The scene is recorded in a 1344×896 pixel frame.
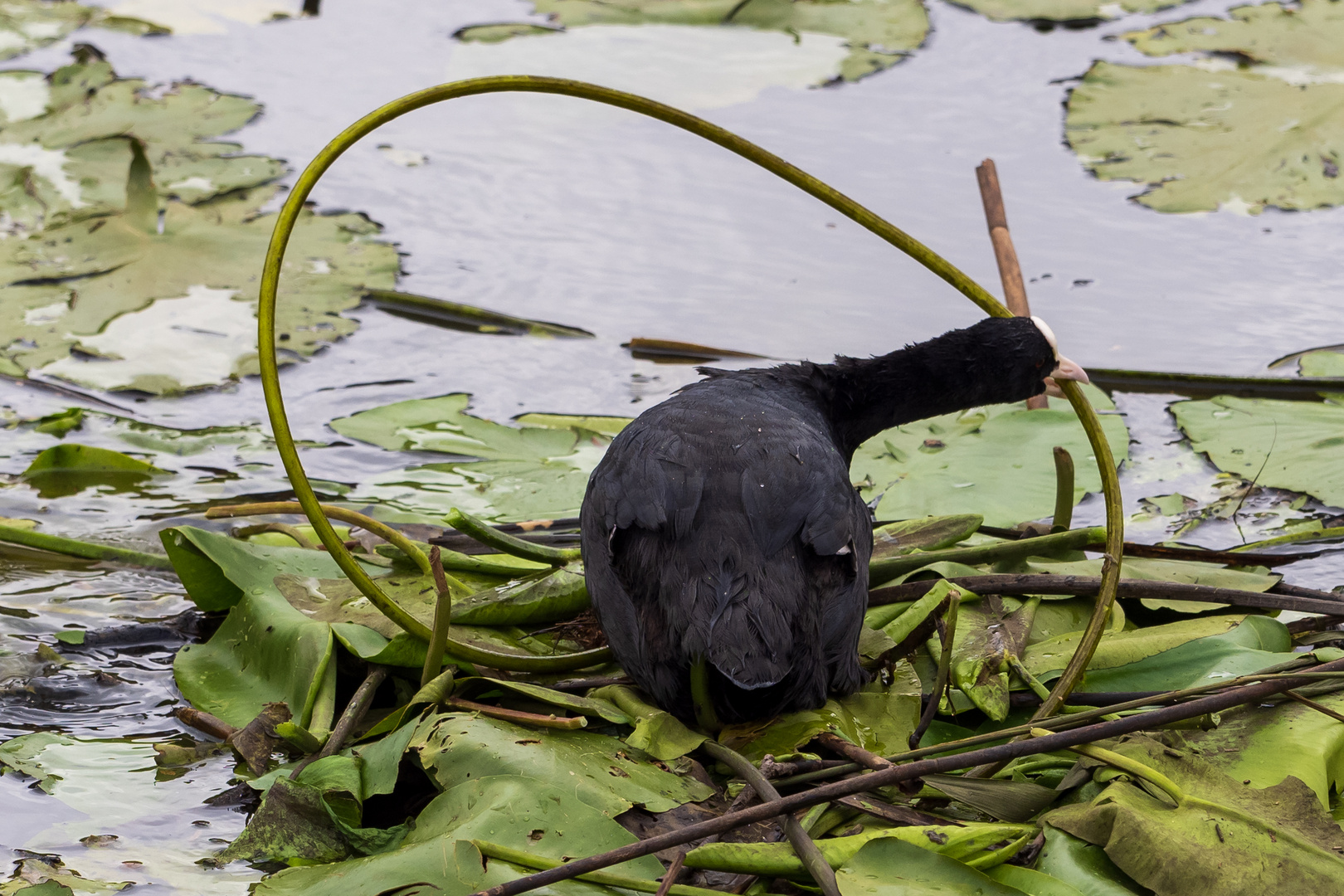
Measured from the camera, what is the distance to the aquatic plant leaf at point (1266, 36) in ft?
18.2

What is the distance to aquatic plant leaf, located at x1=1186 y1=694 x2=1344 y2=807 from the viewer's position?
198 centimetres

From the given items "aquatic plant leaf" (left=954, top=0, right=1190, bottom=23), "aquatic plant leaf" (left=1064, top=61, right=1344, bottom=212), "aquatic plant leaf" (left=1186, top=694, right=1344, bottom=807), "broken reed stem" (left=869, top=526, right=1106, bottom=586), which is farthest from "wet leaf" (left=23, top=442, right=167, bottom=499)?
"aquatic plant leaf" (left=954, top=0, right=1190, bottom=23)

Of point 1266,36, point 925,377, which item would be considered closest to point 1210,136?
point 1266,36

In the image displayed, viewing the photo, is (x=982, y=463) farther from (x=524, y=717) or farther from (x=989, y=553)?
(x=524, y=717)

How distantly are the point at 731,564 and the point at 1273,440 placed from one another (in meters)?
1.98

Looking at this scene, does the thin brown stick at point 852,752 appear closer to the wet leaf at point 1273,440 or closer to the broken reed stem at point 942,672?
the broken reed stem at point 942,672

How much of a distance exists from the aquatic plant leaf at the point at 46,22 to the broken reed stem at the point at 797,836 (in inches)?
216

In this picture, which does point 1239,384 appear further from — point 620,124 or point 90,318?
point 90,318

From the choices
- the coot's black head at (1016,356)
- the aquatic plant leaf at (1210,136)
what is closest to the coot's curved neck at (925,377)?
the coot's black head at (1016,356)

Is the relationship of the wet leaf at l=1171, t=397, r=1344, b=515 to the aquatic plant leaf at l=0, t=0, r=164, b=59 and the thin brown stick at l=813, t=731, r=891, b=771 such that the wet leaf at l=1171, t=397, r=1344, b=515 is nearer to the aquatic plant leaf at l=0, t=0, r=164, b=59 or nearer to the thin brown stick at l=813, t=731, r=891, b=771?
the thin brown stick at l=813, t=731, r=891, b=771

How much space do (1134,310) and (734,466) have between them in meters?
2.46

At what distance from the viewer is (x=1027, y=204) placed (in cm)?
478

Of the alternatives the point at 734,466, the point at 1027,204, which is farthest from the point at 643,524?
the point at 1027,204

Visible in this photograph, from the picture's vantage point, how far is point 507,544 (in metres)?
2.60
